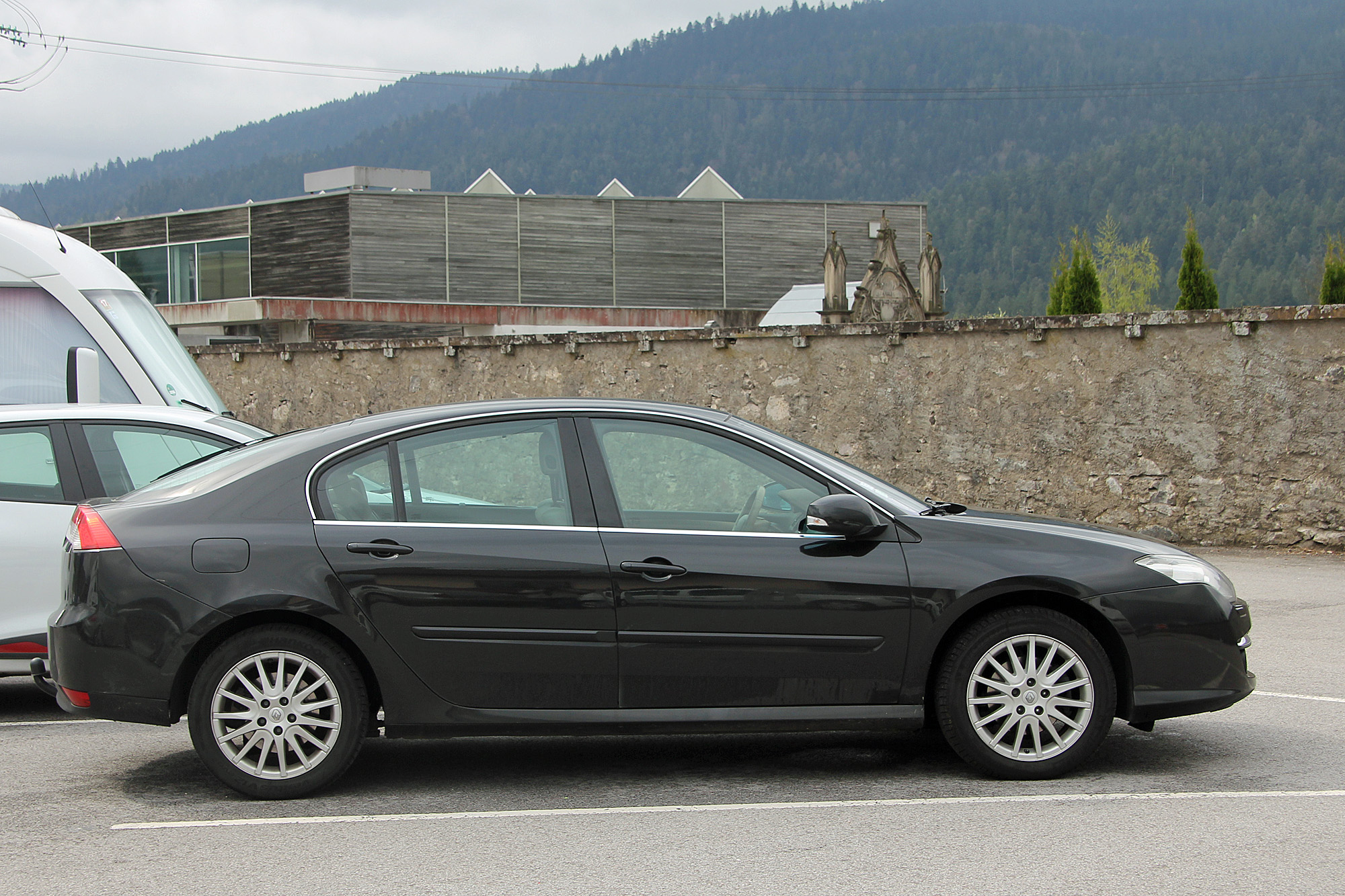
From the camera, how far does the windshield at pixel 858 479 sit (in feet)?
17.3

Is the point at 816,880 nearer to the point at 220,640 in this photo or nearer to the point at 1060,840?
the point at 1060,840

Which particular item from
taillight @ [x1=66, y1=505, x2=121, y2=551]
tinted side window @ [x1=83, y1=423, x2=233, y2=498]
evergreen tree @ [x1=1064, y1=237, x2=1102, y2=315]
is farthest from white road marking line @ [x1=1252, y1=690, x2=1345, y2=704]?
evergreen tree @ [x1=1064, y1=237, x2=1102, y2=315]

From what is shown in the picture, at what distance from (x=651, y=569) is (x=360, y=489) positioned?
122 cm

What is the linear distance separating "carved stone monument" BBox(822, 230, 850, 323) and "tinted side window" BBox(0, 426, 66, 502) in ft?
124

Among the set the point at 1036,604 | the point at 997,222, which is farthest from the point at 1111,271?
the point at 1036,604

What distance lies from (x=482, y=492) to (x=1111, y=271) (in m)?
101

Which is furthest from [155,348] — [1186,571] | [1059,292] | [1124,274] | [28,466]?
[1124,274]

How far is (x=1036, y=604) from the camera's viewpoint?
5195 mm

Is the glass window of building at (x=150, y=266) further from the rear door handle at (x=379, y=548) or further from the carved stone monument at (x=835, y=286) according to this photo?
the rear door handle at (x=379, y=548)

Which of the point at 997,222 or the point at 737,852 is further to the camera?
the point at 997,222

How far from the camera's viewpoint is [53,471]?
22.3 feet

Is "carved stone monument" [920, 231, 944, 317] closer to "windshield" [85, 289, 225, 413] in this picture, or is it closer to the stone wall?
the stone wall

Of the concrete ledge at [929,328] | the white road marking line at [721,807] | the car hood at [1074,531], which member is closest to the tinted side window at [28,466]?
the white road marking line at [721,807]

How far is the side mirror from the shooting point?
5027 millimetres
